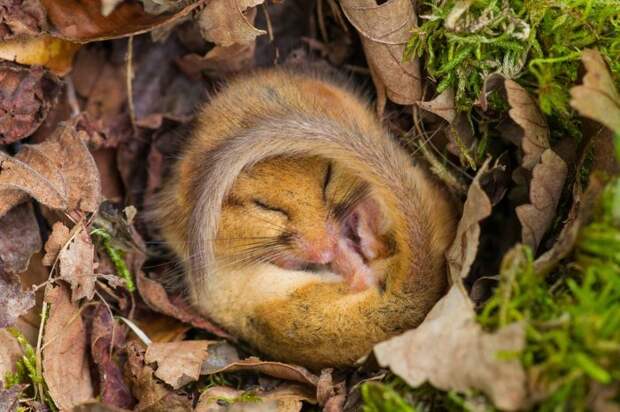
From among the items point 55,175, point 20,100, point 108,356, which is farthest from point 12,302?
point 20,100

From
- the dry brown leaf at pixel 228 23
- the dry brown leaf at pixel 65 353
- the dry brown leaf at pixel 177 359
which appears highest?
the dry brown leaf at pixel 228 23

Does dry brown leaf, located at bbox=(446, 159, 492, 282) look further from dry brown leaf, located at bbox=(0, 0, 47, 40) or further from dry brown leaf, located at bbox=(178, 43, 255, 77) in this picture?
dry brown leaf, located at bbox=(0, 0, 47, 40)

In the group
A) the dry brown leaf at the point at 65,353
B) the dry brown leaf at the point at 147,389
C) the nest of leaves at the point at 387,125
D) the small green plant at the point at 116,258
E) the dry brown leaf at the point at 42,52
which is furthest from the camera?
the small green plant at the point at 116,258

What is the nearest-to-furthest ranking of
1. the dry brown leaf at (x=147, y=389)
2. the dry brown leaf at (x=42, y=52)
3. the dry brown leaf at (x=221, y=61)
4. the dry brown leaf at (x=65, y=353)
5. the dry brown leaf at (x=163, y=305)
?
1. the dry brown leaf at (x=147, y=389)
2. the dry brown leaf at (x=65, y=353)
3. the dry brown leaf at (x=42, y=52)
4. the dry brown leaf at (x=163, y=305)
5. the dry brown leaf at (x=221, y=61)

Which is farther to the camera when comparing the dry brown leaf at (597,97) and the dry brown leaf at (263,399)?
the dry brown leaf at (263,399)

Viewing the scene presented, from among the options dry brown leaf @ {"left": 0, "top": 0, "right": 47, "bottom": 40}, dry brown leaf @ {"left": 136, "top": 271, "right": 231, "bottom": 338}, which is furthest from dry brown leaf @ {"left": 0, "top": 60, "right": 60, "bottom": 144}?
dry brown leaf @ {"left": 136, "top": 271, "right": 231, "bottom": 338}

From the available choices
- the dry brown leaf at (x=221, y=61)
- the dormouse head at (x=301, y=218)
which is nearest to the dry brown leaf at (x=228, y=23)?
the dry brown leaf at (x=221, y=61)

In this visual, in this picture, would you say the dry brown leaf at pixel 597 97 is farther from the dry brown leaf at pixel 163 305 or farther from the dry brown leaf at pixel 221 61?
the dry brown leaf at pixel 163 305
